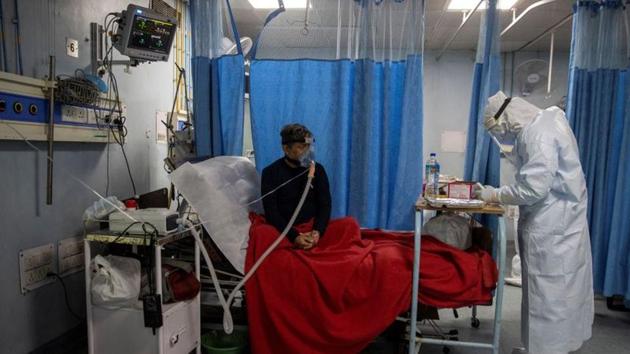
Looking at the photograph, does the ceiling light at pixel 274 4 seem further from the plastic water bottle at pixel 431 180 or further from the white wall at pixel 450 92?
the white wall at pixel 450 92

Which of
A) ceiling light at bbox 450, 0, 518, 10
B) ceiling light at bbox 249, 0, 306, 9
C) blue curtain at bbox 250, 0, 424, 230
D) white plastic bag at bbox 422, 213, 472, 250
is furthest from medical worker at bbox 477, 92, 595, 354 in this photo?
ceiling light at bbox 450, 0, 518, 10

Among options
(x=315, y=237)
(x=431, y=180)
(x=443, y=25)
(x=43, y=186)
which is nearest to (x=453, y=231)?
(x=431, y=180)

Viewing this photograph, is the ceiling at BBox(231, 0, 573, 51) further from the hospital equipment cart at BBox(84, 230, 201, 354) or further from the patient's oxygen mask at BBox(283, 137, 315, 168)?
the hospital equipment cart at BBox(84, 230, 201, 354)

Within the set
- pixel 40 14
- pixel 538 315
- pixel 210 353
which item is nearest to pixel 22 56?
pixel 40 14

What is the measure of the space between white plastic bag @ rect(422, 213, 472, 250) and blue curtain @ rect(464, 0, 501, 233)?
301 mm

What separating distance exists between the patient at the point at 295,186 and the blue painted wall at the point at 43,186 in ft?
3.47

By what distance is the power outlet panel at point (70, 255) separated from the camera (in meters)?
2.15

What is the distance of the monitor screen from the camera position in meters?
2.23

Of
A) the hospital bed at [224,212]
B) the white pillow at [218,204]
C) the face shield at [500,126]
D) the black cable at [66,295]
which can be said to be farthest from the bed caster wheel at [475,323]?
the black cable at [66,295]

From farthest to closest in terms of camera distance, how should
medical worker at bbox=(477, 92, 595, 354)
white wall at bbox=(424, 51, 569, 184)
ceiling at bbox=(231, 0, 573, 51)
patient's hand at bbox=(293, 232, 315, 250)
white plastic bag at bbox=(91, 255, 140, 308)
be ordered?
white wall at bbox=(424, 51, 569, 184)
ceiling at bbox=(231, 0, 573, 51)
patient's hand at bbox=(293, 232, 315, 250)
medical worker at bbox=(477, 92, 595, 354)
white plastic bag at bbox=(91, 255, 140, 308)

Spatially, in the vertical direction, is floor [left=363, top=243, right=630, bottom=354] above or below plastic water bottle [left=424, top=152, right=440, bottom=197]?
below

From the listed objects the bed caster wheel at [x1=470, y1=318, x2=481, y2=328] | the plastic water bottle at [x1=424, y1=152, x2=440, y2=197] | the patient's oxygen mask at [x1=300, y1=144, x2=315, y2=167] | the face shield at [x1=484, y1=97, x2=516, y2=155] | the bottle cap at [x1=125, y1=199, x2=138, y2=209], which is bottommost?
the bed caster wheel at [x1=470, y1=318, x2=481, y2=328]

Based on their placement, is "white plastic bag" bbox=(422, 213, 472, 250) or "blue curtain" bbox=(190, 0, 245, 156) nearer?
"white plastic bag" bbox=(422, 213, 472, 250)

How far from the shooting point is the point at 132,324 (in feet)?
6.11
